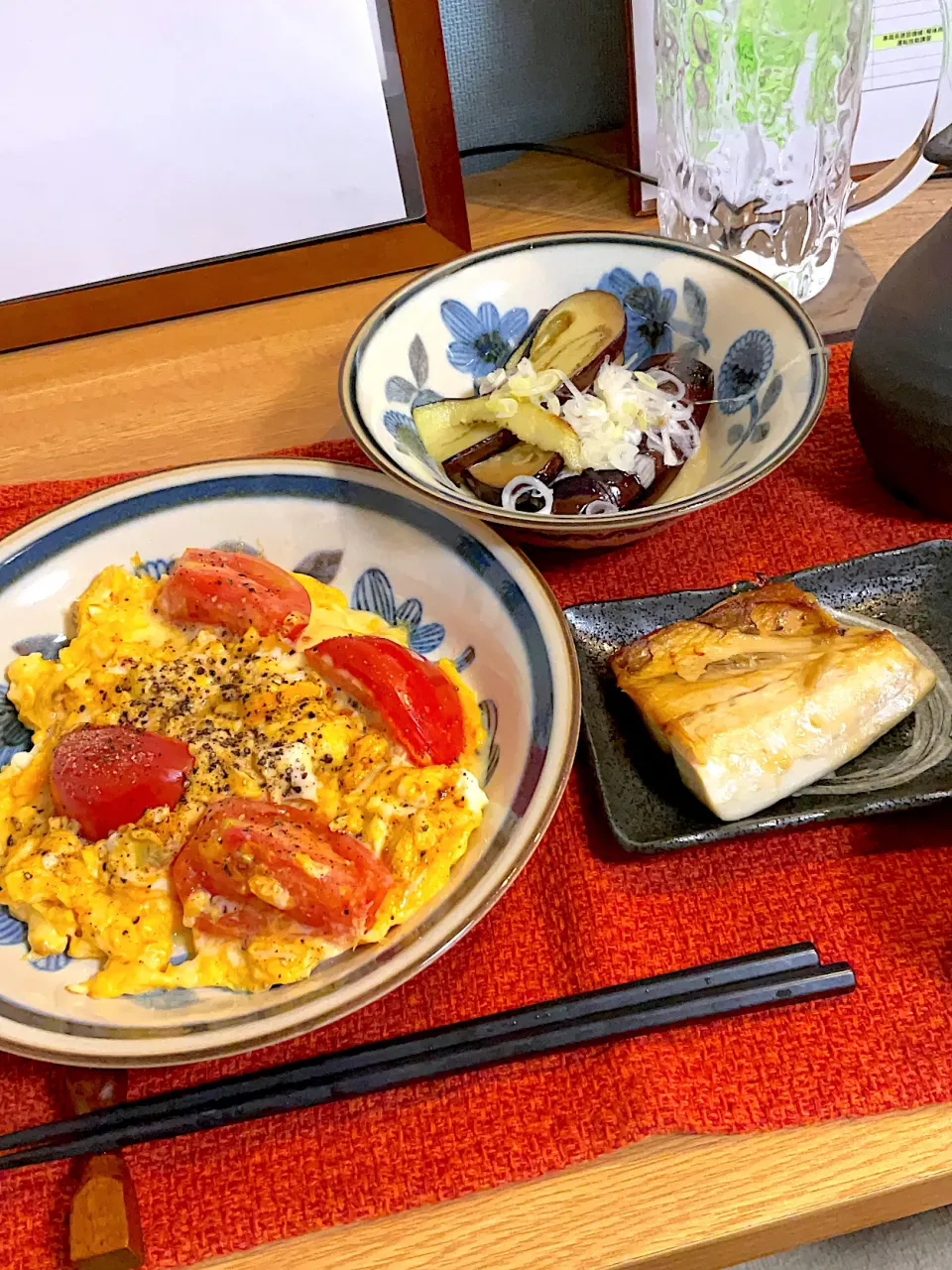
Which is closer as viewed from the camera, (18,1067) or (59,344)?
(18,1067)

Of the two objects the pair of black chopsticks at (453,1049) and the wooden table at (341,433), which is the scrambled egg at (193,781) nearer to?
the pair of black chopsticks at (453,1049)

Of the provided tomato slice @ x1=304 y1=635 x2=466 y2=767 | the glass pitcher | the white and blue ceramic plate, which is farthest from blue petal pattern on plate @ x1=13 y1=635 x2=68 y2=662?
the glass pitcher

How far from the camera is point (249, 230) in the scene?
73.4 inches

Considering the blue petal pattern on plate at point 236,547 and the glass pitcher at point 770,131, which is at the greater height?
the glass pitcher at point 770,131

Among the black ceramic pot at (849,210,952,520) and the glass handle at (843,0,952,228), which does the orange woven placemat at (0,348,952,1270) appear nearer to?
the black ceramic pot at (849,210,952,520)

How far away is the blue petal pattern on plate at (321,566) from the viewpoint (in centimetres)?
134

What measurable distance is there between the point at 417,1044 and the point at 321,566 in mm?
670

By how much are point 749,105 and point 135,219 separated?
108 cm

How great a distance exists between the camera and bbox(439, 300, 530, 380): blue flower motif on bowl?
147 cm

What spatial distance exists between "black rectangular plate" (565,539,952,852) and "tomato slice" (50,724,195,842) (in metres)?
0.46

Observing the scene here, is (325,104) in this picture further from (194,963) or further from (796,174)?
(194,963)

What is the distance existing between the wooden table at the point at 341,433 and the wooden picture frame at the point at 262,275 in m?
0.03

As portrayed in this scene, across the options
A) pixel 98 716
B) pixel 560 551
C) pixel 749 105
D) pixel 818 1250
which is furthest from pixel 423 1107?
pixel 749 105

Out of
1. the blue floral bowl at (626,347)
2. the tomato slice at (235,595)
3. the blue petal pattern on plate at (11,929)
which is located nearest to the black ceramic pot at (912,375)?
the blue floral bowl at (626,347)
